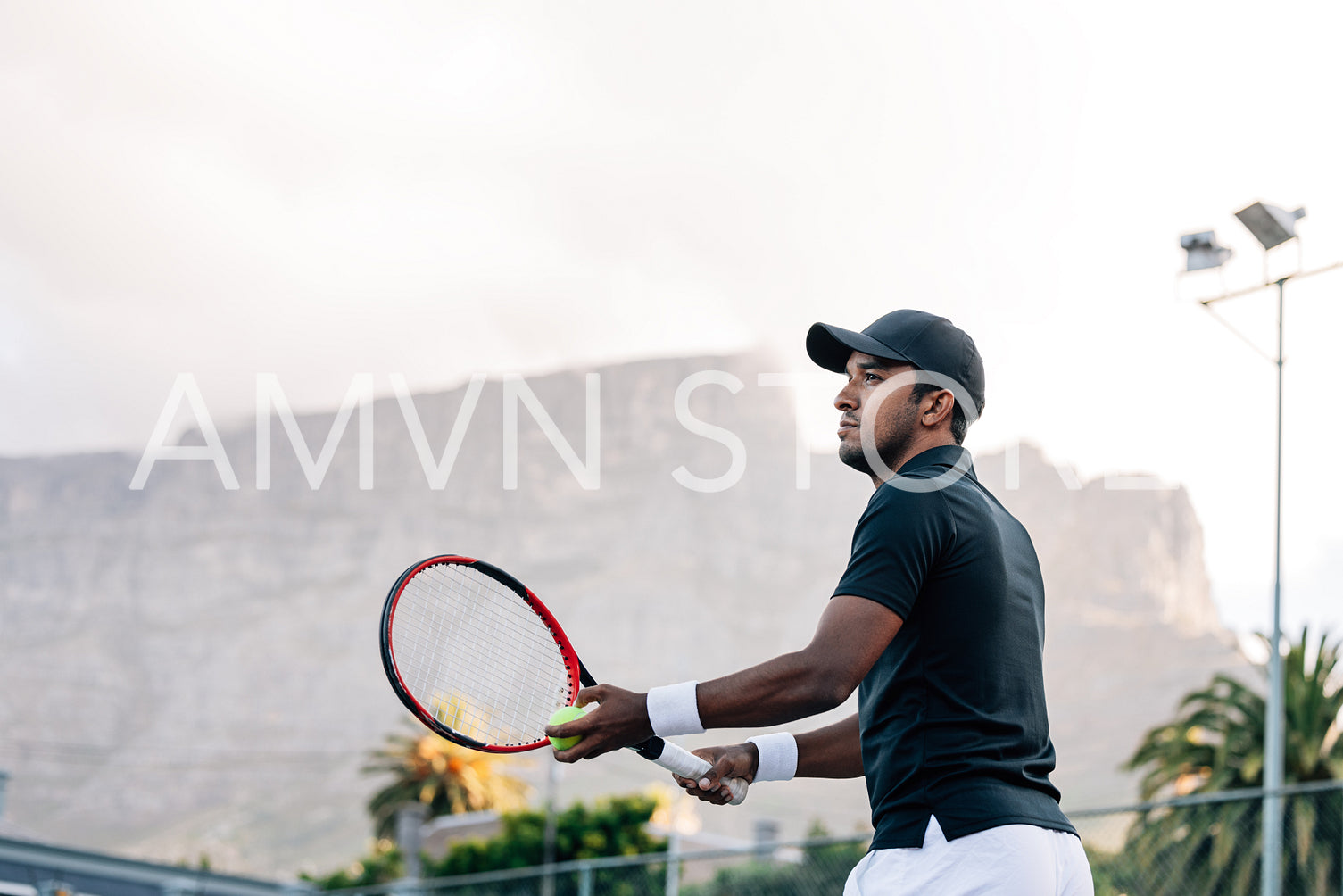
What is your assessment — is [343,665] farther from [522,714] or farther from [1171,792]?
[522,714]

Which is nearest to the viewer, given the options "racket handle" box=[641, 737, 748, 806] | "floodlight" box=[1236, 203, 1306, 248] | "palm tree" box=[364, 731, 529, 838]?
"racket handle" box=[641, 737, 748, 806]

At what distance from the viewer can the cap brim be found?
10.8ft

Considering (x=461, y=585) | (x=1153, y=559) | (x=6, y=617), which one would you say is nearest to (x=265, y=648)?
(x=6, y=617)

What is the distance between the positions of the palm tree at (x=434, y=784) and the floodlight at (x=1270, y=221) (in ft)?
156

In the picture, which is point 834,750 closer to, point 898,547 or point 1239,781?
point 898,547

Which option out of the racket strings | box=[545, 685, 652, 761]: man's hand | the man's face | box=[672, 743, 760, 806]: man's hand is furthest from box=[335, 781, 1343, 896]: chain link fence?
box=[545, 685, 652, 761]: man's hand

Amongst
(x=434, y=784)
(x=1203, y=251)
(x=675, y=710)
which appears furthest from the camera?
(x=434, y=784)

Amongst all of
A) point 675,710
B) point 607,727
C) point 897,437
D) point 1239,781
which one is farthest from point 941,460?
point 1239,781

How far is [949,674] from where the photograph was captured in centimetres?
294

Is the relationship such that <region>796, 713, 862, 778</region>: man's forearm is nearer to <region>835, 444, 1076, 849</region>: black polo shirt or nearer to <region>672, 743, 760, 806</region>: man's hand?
<region>672, 743, 760, 806</region>: man's hand

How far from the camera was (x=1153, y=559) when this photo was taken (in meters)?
188

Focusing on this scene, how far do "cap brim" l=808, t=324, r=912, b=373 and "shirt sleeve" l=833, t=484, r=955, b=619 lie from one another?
1.47 ft

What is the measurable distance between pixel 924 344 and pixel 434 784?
188ft

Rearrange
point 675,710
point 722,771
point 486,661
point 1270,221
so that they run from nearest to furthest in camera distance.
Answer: point 675,710
point 722,771
point 486,661
point 1270,221
